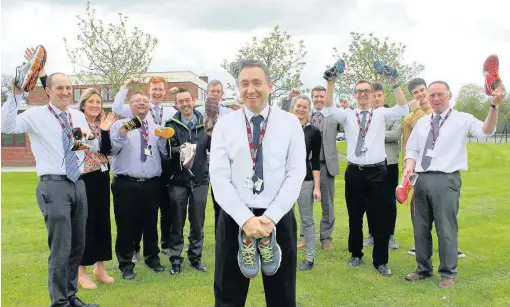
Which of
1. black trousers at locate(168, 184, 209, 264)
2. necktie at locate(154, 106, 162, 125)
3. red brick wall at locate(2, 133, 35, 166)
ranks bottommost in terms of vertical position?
red brick wall at locate(2, 133, 35, 166)

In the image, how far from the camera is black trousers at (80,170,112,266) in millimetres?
5059

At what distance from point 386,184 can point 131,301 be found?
132 inches

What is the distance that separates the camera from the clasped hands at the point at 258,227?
9.18 feet

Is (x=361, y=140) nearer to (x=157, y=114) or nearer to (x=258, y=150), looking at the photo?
(x=157, y=114)

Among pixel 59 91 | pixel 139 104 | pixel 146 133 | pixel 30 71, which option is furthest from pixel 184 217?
pixel 30 71

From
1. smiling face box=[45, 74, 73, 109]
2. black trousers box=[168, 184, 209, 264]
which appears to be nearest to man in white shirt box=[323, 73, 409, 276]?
black trousers box=[168, 184, 209, 264]

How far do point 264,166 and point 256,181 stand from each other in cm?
12

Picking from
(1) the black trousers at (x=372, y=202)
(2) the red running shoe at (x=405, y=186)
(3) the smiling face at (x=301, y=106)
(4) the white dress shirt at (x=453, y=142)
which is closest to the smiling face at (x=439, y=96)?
(4) the white dress shirt at (x=453, y=142)

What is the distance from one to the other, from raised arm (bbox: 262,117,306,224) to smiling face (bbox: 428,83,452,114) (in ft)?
8.80

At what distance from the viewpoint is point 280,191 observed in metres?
2.97

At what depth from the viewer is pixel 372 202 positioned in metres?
5.58

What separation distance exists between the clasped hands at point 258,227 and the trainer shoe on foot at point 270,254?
0.17ft

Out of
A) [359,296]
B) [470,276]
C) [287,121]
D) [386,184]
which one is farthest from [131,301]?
[470,276]

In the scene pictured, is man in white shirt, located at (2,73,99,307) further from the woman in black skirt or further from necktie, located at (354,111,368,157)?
necktie, located at (354,111,368,157)
